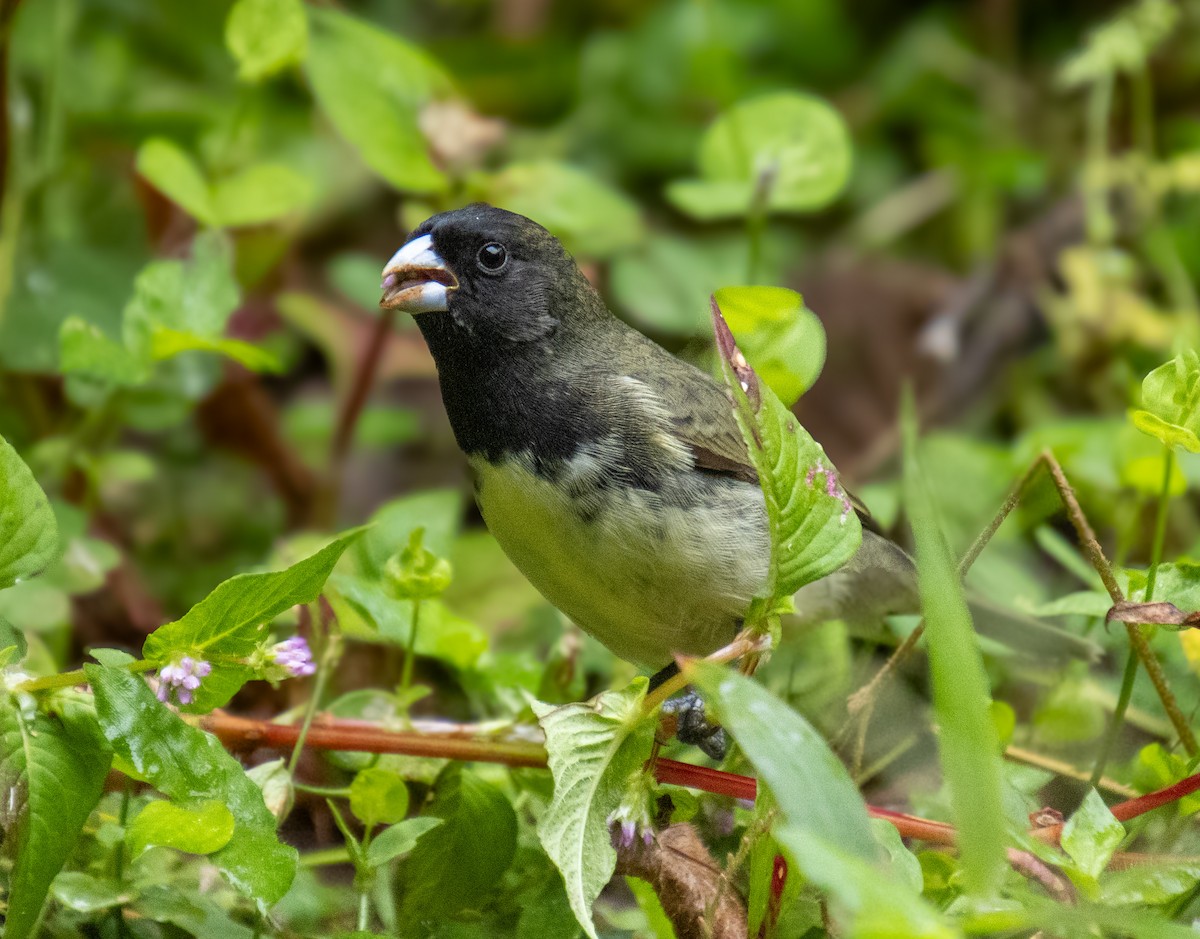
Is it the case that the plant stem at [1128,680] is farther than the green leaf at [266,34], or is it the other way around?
the green leaf at [266,34]

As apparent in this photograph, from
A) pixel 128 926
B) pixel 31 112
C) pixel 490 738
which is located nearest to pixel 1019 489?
pixel 490 738

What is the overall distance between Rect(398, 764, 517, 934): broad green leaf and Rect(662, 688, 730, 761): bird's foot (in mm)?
320

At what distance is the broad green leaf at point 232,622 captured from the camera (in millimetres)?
1798

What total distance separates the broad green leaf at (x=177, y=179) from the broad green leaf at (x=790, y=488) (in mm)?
1798

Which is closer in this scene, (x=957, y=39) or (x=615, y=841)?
(x=615, y=841)

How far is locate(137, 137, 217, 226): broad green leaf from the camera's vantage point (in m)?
3.21

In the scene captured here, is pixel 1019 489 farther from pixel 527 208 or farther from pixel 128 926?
pixel 527 208

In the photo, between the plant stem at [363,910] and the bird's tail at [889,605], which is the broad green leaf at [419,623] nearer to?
the plant stem at [363,910]

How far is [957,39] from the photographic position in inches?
231

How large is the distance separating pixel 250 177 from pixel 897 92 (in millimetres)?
3131

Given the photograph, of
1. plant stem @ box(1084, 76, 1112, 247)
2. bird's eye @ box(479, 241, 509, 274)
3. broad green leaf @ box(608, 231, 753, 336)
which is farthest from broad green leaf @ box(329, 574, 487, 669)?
plant stem @ box(1084, 76, 1112, 247)

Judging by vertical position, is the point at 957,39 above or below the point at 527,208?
above

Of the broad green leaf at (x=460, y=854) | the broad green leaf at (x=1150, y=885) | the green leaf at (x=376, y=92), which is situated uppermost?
the green leaf at (x=376, y=92)

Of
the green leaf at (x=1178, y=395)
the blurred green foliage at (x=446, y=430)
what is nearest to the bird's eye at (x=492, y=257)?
the blurred green foliage at (x=446, y=430)
